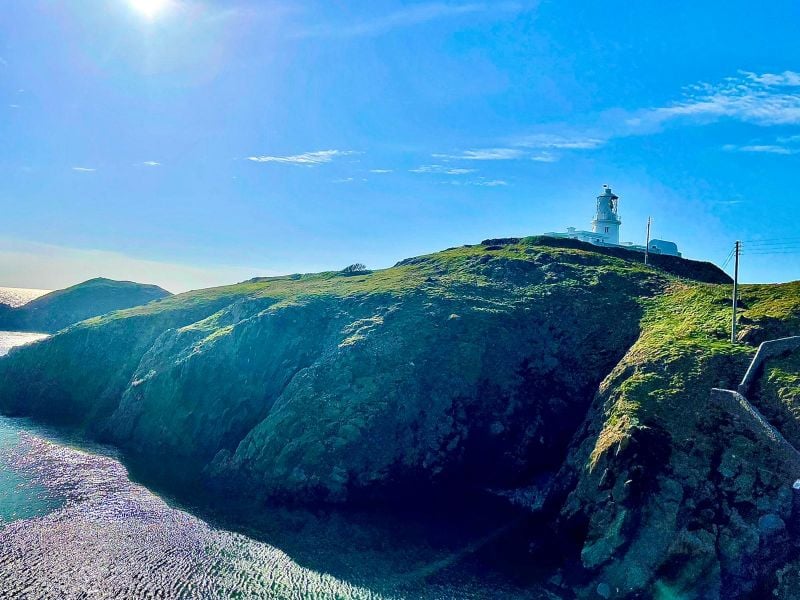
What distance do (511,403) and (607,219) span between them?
263ft

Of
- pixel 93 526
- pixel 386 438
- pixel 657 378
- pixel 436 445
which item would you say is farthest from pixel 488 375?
pixel 93 526

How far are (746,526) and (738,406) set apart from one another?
39.0 feet

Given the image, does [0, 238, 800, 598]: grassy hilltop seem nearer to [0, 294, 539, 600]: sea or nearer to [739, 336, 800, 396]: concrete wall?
[739, 336, 800, 396]: concrete wall

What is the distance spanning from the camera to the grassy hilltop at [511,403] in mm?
41500

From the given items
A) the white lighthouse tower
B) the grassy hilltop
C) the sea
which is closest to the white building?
the white lighthouse tower

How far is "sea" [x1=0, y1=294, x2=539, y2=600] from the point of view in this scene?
39.1 m

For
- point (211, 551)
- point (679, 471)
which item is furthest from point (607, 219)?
point (211, 551)

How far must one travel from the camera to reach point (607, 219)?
127m

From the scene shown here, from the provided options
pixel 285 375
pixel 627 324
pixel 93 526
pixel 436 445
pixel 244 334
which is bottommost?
pixel 93 526

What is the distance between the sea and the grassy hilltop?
590 cm

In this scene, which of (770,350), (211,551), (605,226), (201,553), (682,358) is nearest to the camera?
(201,553)

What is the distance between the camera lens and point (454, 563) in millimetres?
44188

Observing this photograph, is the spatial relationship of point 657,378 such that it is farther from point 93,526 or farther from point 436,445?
point 93,526

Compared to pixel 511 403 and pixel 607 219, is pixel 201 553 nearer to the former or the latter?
pixel 511 403
